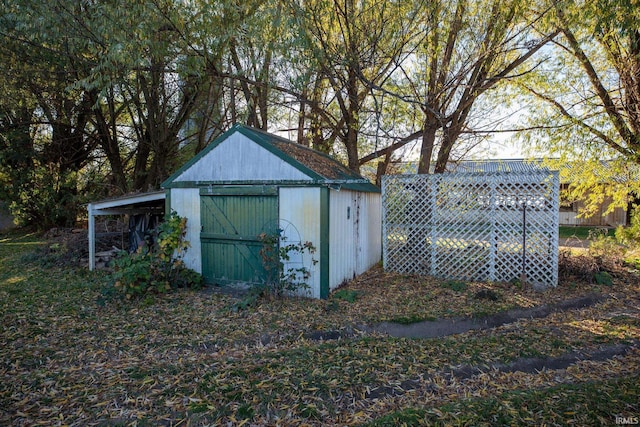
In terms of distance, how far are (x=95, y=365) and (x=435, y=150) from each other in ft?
27.6

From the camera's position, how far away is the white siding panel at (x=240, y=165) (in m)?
6.00

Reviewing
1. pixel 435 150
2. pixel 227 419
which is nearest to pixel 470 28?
pixel 435 150

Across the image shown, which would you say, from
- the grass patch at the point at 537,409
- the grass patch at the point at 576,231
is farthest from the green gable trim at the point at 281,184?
the grass patch at the point at 576,231

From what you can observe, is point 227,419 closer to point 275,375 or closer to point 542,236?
point 275,375

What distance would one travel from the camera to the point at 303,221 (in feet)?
19.3

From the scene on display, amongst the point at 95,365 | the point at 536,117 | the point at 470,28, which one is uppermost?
the point at 470,28

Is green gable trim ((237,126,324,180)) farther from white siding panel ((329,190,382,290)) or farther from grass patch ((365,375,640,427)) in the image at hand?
grass patch ((365,375,640,427))

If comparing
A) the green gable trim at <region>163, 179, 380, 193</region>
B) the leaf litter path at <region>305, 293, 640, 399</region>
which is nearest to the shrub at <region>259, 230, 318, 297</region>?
the green gable trim at <region>163, 179, 380, 193</region>

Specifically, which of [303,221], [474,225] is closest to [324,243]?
[303,221]

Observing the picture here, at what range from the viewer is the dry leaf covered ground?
2.78 metres

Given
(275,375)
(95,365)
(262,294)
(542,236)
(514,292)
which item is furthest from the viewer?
(542,236)

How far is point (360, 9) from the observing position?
288 inches

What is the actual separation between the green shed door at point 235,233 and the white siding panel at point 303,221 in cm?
18

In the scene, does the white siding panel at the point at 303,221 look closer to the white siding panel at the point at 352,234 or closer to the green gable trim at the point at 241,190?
the green gable trim at the point at 241,190
